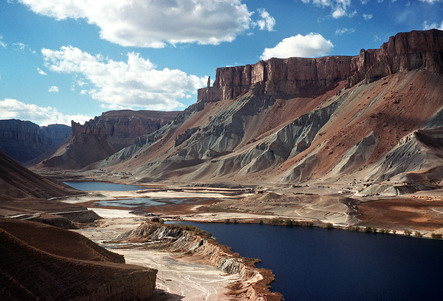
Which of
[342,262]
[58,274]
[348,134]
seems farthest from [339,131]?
[58,274]

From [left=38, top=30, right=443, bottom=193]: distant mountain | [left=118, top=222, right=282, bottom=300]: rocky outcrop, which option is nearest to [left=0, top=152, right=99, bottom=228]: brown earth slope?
[left=118, top=222, right=282, bottom=300]: rocky outcrop

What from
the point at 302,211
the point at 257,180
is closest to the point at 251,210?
the point at 302,211

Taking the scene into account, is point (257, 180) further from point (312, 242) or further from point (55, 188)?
point (312, 242)

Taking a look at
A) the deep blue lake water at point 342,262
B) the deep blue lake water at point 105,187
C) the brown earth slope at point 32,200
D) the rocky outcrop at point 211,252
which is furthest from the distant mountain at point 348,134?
the brown earth slope at point 32,200

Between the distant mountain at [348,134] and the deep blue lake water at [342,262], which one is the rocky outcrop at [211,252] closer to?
the deep blue lake water at [342,262]

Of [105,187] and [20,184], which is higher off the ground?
[20,184]

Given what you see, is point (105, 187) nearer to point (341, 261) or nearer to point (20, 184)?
point (20, 184)

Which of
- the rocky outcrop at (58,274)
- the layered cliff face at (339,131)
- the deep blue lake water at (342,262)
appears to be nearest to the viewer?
the rocky outcrop at (58,274)
